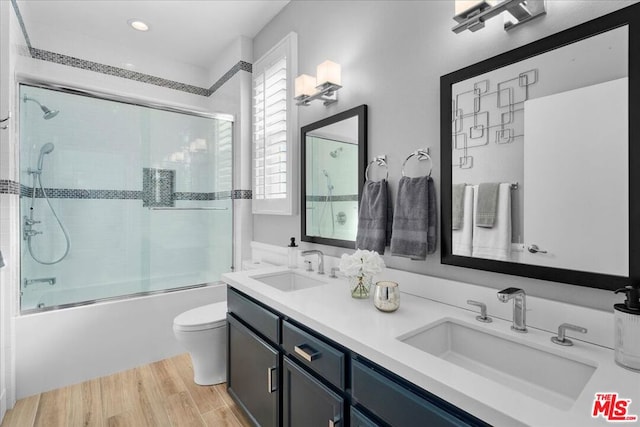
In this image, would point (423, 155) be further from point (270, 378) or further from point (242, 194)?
point (242, 194)

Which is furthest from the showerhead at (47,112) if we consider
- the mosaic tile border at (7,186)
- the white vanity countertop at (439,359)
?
the white vanity countertop at (439,359)

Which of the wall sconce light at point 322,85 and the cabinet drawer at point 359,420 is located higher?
the wall sconce light at point 322,85

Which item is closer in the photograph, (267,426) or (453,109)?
Result: (453,109)

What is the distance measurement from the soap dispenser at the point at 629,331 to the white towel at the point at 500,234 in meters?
0.37

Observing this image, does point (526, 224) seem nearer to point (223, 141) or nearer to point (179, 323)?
point (179, 323)

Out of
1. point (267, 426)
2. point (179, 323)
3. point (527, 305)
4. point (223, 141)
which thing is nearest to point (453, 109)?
point (527, 305)

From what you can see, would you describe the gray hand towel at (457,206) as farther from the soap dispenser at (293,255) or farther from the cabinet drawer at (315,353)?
the soap dispenser at (293,255)

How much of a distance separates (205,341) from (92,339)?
0.91 meters

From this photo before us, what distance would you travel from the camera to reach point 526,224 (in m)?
1.13

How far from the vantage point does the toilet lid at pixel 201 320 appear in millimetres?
2035

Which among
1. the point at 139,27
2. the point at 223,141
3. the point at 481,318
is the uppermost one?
the point at 139,27

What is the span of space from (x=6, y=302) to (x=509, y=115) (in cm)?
283

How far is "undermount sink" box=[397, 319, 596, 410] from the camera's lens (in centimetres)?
90

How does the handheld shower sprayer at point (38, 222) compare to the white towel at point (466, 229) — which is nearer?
the white towel at point (466, 229)
